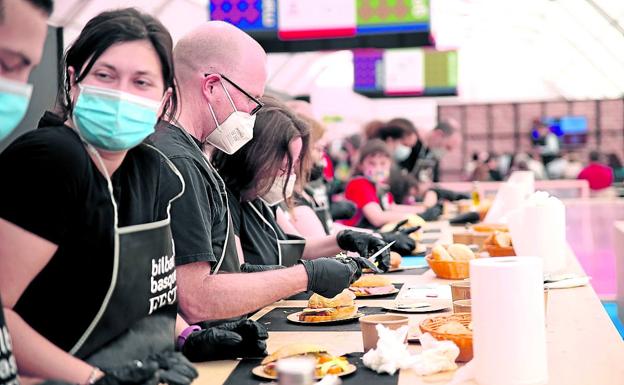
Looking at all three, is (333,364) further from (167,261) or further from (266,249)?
(266,249)

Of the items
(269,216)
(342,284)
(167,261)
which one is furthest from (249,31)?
(167,261)

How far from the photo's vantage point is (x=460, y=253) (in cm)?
292

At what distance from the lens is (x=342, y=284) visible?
6.94ft

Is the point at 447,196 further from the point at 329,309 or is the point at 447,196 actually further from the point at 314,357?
the point at 314,357

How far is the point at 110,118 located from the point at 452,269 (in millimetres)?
1672

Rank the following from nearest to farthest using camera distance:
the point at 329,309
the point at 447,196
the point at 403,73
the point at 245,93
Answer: the point at 329,309
the point at 245,93
the point at 447,196
the point at 403,73

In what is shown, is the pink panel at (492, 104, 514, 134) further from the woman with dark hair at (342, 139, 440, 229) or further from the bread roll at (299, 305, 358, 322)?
the bread roll at (299, 305, 358, 322)

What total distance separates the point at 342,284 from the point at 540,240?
86 centimetres

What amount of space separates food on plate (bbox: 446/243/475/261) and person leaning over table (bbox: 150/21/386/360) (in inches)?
31.3

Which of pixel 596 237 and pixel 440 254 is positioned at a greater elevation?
pixel 440 254

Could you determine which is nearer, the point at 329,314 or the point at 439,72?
the point at 329,314

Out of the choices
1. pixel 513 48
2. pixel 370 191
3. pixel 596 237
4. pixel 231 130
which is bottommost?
pixel 596 237

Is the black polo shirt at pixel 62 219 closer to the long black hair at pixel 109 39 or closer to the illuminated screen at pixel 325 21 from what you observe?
the long black hair at pixel 109 39

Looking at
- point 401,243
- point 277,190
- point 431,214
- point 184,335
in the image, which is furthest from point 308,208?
point 184,335
